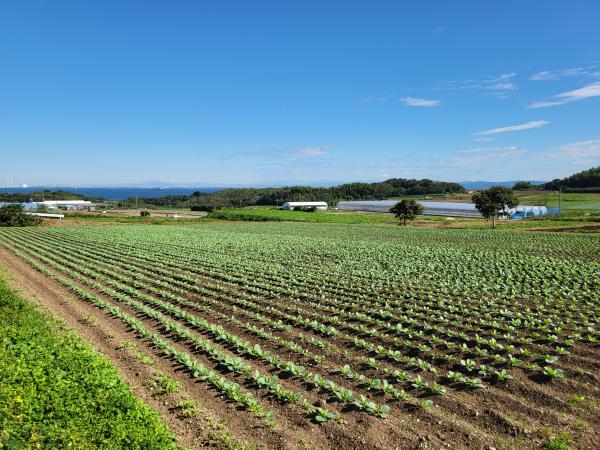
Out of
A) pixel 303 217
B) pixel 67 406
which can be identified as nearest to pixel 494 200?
pixel 303 217

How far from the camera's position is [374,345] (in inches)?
489

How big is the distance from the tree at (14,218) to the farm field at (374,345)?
57.3m

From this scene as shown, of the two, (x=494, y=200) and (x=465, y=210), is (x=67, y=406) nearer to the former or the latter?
(x=494, y=200)

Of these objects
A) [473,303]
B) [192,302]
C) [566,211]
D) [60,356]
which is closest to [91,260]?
[192,302]

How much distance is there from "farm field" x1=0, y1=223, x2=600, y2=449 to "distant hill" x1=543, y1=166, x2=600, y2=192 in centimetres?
14089

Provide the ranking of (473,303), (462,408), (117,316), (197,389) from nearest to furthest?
(462,408) < (197,389) < (117,316) < (473,303)

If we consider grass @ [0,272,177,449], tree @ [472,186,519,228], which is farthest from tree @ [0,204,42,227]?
tree @ [472,186,519,228]

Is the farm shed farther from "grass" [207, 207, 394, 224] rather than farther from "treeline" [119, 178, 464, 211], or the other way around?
"treeline" [119, 178, 464, 211]

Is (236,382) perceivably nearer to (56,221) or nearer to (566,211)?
(56,221)

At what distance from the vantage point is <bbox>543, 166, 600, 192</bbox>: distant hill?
141 meters

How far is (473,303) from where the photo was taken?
17172mm

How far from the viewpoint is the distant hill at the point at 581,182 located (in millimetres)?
140625

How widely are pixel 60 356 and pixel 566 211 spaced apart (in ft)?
325

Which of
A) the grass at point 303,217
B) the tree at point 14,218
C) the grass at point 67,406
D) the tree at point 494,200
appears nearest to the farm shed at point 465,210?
the grass at point 303,217
